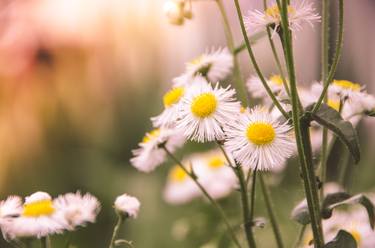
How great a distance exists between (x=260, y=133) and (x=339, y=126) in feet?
0.15

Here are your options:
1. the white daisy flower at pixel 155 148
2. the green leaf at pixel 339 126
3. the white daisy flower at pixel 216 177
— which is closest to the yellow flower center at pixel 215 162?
the white daisy flower at pixel 216 177

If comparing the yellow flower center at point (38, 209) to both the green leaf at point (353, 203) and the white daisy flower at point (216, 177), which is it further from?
the white daisy flower at point (216, 177)

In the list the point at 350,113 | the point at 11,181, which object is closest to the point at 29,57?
the point at 11,181

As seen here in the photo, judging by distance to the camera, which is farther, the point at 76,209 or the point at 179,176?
the point at 179,176

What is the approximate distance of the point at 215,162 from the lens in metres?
0.71

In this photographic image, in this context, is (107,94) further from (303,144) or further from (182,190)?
(303,144)

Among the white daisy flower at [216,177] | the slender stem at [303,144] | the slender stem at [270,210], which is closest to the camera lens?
the slender stem at [303,144]

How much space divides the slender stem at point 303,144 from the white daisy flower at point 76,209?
0.13 m

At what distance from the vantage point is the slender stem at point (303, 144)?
36 cm

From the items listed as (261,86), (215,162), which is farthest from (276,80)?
(215,162)

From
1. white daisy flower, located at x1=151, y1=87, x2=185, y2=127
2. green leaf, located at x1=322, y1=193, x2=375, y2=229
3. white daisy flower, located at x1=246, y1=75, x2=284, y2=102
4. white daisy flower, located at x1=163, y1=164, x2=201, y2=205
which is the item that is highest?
white daisy flower, located at x1=163, y1=164, x2=201, y2=205

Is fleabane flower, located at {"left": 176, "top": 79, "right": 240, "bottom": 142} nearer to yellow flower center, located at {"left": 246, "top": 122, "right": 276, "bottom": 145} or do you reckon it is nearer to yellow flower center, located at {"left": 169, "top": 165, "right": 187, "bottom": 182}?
yellow flower center, located at {"left": 246, "top": 122, "right": 276, "bottom": 145}

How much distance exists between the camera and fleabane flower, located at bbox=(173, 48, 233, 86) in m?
0.49

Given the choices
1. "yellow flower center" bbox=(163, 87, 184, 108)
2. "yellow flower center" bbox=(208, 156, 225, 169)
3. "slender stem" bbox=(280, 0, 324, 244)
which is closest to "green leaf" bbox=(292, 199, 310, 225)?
"slender stem" bbox=(280, 0, 324, 244)
